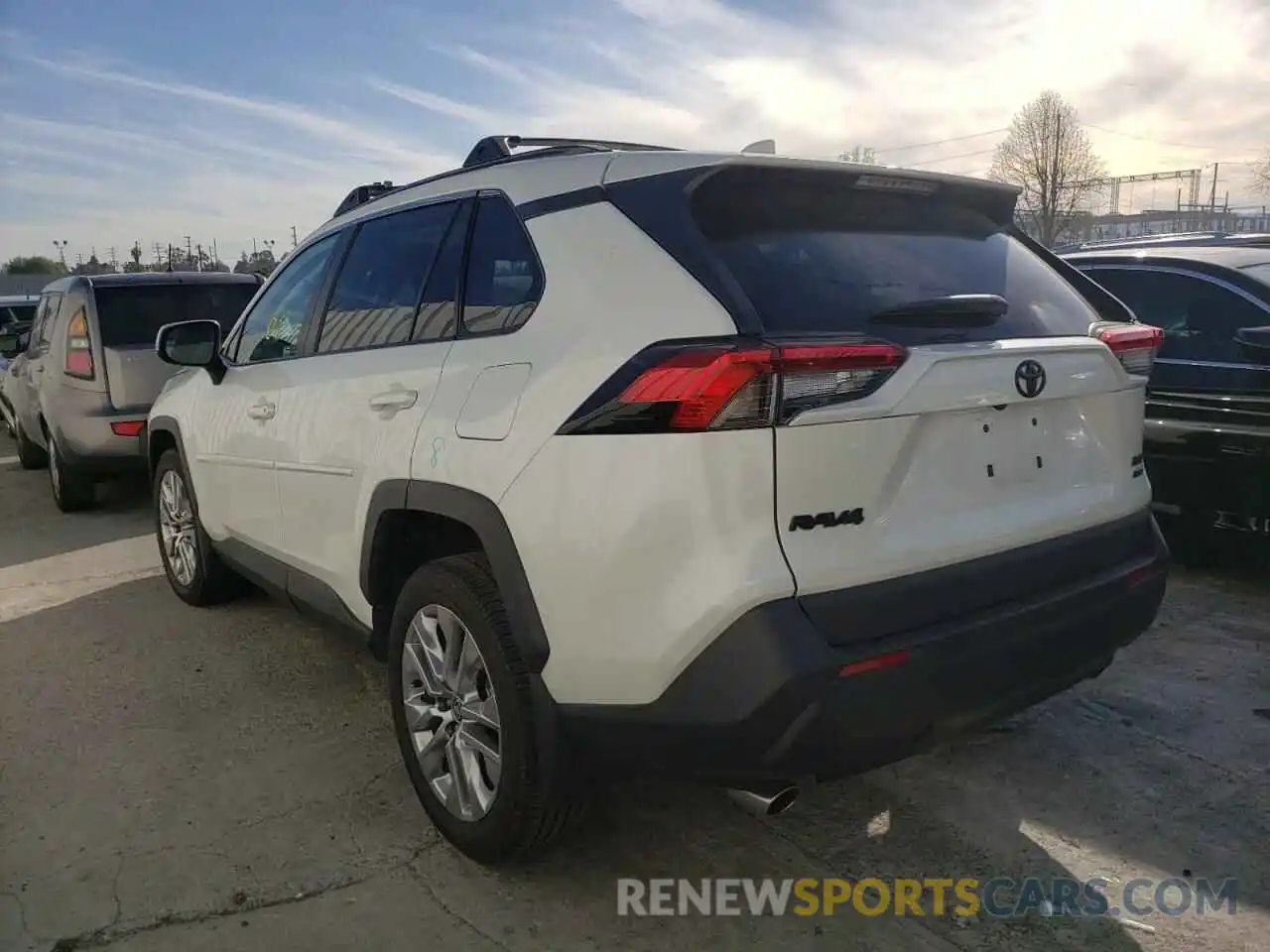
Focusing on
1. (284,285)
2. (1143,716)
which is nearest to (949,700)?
(1143,716)

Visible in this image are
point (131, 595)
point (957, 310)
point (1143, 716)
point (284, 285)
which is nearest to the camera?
point (957, 310)

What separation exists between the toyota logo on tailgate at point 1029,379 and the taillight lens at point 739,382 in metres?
0.41

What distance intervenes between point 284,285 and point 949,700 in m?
3.14

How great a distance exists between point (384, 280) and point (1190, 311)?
13.0 feet

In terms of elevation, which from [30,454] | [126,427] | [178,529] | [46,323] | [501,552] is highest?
[46,323]

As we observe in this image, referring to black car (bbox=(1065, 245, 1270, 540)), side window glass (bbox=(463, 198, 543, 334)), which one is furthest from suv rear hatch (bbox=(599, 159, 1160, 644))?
black car (bbox=(1065, 245, 1270, 540))

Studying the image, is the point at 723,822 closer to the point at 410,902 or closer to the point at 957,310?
the point at 410,902

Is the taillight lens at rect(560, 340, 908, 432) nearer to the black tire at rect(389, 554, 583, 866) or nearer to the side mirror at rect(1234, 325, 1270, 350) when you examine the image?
the black tire at rect(389, 554, 583, 866)

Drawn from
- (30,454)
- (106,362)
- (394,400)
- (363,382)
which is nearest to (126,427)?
(106,362)

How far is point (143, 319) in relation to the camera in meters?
7.41

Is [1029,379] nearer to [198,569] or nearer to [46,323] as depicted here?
[198,569]

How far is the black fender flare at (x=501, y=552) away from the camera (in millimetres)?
2367

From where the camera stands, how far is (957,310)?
2.38 m

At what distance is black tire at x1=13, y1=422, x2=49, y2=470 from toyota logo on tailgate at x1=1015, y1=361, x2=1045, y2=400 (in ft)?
31.3
